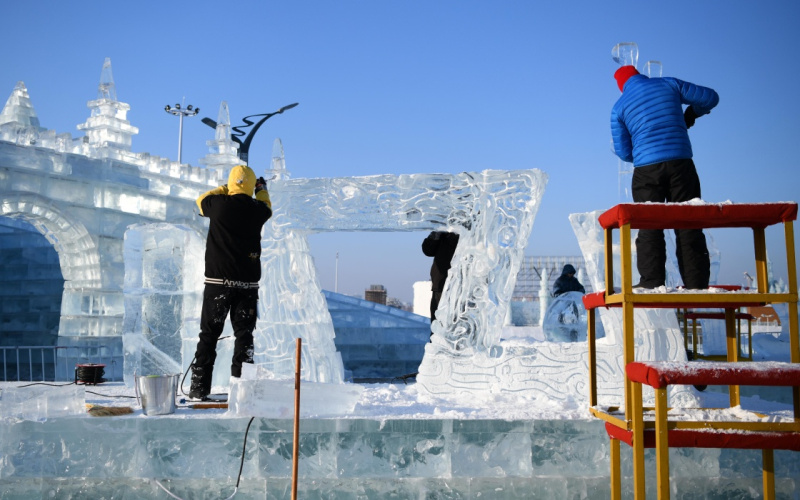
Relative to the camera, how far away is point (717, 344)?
7.44m

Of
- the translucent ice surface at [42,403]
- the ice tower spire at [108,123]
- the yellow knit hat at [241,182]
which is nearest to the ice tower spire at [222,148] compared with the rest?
the ice tower spire at [108,123]

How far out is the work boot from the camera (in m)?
4.55

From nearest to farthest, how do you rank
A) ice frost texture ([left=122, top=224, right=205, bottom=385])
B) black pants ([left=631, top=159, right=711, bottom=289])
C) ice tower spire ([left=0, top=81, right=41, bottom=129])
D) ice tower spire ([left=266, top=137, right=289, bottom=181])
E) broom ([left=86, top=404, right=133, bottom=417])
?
broom ([left=86, top=404, right=133, bottom=417]) < black pants ([left=631, top=159, right=711, bottom=289]) < ice frost texture ([left=122, top=224, right=205, bottom=385]) < ice tower spire ([left=0, top=81, right=41, bottom=129]) < ice tower spire ([left=266, top=137, right=289, bottom=181])

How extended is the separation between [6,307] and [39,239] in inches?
61.2

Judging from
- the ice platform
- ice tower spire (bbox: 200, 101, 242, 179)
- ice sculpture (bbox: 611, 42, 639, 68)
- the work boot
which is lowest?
the ice platform

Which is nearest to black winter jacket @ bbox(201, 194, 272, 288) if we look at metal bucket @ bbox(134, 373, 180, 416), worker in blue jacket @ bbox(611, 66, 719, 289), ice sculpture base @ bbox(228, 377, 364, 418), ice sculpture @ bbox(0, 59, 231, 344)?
metal bucket @ bbox(134, 373, 180, 416)

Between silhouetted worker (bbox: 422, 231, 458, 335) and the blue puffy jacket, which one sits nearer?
the blue puffy jacket

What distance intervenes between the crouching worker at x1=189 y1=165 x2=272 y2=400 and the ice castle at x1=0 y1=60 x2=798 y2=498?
0.45m

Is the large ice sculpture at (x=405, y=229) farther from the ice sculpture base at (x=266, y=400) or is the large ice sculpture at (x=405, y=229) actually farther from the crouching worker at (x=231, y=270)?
the ice sculpture base at (x=266, y=400)

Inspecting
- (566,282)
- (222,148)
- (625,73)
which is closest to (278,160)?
(222,148)

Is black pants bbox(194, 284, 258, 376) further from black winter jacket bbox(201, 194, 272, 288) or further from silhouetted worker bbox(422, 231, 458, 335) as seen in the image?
silhouetted worker bbox(422, 231, 458, 335)

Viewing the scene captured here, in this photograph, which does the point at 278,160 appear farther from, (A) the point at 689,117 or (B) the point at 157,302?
(A) the point at 689,117

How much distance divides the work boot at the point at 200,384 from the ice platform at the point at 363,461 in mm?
764

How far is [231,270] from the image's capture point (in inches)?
187
